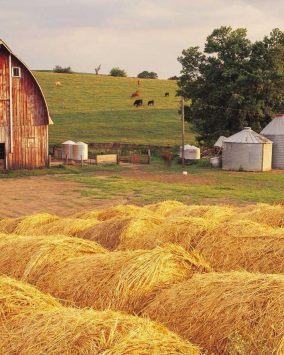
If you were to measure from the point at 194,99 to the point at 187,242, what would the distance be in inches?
1688

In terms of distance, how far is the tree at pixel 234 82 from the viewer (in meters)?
49.4

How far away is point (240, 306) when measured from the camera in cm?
667

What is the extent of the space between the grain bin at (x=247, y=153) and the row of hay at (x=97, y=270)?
34.8 m

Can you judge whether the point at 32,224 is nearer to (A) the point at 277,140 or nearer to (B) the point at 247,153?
(B) the point at 247,153

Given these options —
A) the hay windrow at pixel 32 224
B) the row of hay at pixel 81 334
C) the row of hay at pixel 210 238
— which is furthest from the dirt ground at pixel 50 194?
the row of hay at pixel 81 334

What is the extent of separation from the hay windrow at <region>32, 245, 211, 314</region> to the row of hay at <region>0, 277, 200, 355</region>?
1.69m

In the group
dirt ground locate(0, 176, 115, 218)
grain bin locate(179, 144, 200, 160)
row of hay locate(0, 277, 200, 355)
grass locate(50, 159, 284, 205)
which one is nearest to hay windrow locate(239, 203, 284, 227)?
row of hay locate(0, 277, 200, 355)

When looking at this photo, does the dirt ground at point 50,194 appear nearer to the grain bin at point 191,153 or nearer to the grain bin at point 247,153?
the grain bin at point 247,153

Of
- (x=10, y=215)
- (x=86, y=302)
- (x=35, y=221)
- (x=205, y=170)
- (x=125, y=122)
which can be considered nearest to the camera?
(x=86, y=302)

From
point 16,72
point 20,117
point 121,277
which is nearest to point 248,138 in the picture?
point 20,117

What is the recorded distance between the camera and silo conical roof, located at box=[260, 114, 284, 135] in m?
46.1

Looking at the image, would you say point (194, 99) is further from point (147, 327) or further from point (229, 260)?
point (147, 327)

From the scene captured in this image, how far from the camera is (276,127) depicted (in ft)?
152

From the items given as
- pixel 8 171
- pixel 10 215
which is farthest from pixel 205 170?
pixel 10 215
